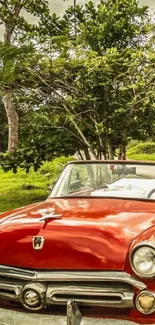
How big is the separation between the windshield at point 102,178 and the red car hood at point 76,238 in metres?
0.75

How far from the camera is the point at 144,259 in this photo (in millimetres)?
2516

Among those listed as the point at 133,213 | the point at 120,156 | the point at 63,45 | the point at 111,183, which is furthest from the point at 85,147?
the point at 133,213

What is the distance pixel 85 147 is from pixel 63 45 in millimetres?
2273

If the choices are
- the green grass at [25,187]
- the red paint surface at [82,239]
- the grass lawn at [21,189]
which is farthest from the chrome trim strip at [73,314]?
the grass lawn at [21,189]

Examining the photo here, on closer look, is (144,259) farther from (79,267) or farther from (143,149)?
Result: (143,149)

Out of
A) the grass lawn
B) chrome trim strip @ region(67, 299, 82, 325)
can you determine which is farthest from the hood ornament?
the grass lawn

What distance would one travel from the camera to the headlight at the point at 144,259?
8.14ft

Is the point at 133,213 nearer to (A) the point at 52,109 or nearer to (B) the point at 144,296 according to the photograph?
(B) the point at 144,296

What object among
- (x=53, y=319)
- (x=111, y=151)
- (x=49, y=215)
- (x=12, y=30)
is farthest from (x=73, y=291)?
(x=12, y=30)

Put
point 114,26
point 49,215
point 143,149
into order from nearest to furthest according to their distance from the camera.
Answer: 1. point 49,215
2. point 114,26
3. point 143,149

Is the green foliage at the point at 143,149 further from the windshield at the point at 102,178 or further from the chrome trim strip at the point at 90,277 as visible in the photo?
the chrome trim strip at the point at 90,277

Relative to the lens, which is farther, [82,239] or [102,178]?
[102,178]

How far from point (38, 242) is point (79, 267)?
29 centimetres

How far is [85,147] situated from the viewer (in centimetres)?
970
